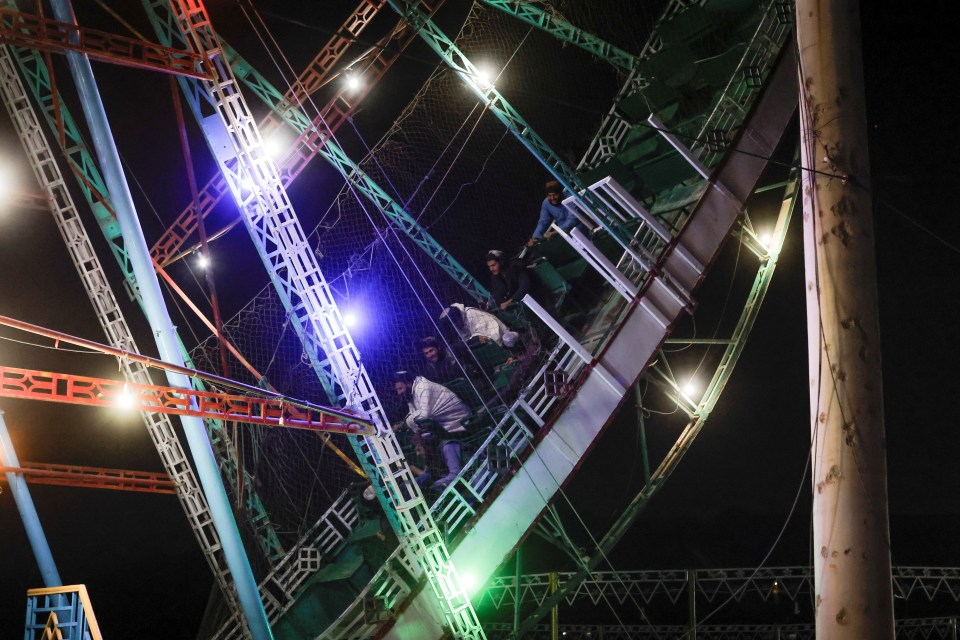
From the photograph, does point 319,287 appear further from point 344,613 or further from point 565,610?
point 565,610

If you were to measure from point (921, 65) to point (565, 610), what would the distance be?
995cm

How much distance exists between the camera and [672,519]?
12.3 m

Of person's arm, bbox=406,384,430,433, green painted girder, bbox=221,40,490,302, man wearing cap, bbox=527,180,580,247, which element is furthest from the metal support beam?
man wearing cap, bbox=527,180,580,247

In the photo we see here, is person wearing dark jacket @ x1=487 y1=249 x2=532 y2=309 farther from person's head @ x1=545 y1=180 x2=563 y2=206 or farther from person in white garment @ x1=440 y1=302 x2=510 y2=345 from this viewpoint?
person's head @ x1=545 y1=180 x2=563 y2=206

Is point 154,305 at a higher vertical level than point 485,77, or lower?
lower

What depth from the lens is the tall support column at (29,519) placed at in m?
8.85

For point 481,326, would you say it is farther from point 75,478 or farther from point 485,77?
point 75,478

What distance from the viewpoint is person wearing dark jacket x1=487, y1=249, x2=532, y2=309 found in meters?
10.3

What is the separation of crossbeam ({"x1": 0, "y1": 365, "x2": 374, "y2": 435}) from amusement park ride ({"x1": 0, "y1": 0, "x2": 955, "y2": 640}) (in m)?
0.02

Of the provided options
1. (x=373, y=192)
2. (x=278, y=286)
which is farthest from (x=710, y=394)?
(x=373, y=192)

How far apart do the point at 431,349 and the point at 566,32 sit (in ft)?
16.0

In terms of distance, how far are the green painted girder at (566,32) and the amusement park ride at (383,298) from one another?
0.11 ft

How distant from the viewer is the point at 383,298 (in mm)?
11055

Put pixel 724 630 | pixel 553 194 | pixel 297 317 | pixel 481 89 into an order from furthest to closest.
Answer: pixel 724 630
pixel 553 194
pixel 481 89
pixel 297 317
